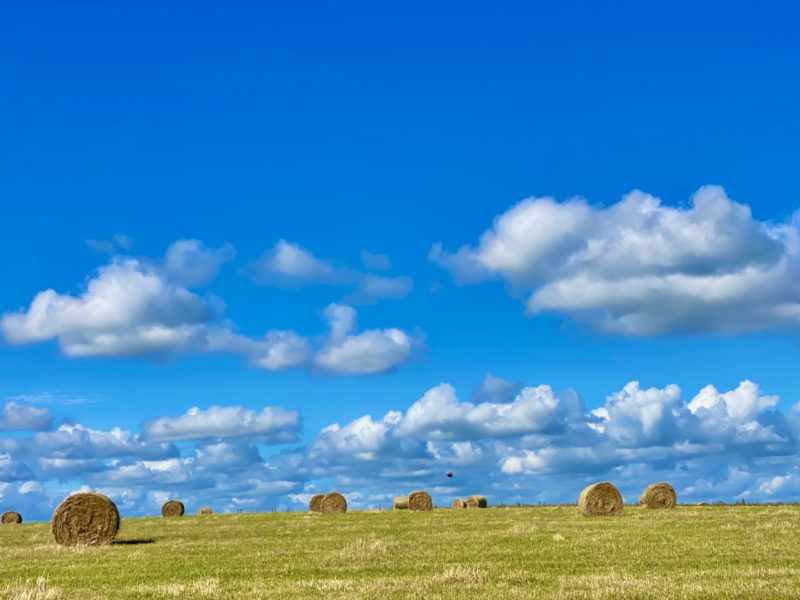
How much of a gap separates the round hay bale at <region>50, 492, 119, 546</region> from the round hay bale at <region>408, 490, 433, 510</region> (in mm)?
25412

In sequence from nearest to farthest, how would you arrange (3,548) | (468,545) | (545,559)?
1. (545,559)
2. (468,545)
3. (3,548)

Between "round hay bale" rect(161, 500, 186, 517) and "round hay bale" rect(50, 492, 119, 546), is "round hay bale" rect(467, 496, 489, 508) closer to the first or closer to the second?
"round hay bale" rect(161, 500, 186, 517)

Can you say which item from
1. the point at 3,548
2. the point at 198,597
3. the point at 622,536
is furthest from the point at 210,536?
the point at 198,597

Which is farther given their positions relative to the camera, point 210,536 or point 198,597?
point 210,536

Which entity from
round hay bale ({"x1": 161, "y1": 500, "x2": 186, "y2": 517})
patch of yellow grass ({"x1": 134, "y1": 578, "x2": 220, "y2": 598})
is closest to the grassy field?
patch of yellow grass ({"x1": 134, "y1": 578, "x2": 220, "y2": 598})

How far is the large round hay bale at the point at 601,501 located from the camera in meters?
44.4

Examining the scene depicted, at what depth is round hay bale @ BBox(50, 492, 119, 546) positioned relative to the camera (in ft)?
113

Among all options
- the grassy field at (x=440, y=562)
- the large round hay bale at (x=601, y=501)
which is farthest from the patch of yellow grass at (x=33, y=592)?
the large round hay bale at (x=601, y=501)

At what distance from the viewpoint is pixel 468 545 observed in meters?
28.4

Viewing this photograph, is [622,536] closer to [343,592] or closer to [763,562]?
[763,562]

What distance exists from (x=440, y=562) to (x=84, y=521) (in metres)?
17.3

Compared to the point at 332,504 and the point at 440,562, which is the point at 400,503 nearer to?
the point at 332,504

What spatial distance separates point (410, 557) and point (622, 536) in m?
8.76

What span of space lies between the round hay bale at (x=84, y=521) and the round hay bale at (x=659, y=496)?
28280mm
